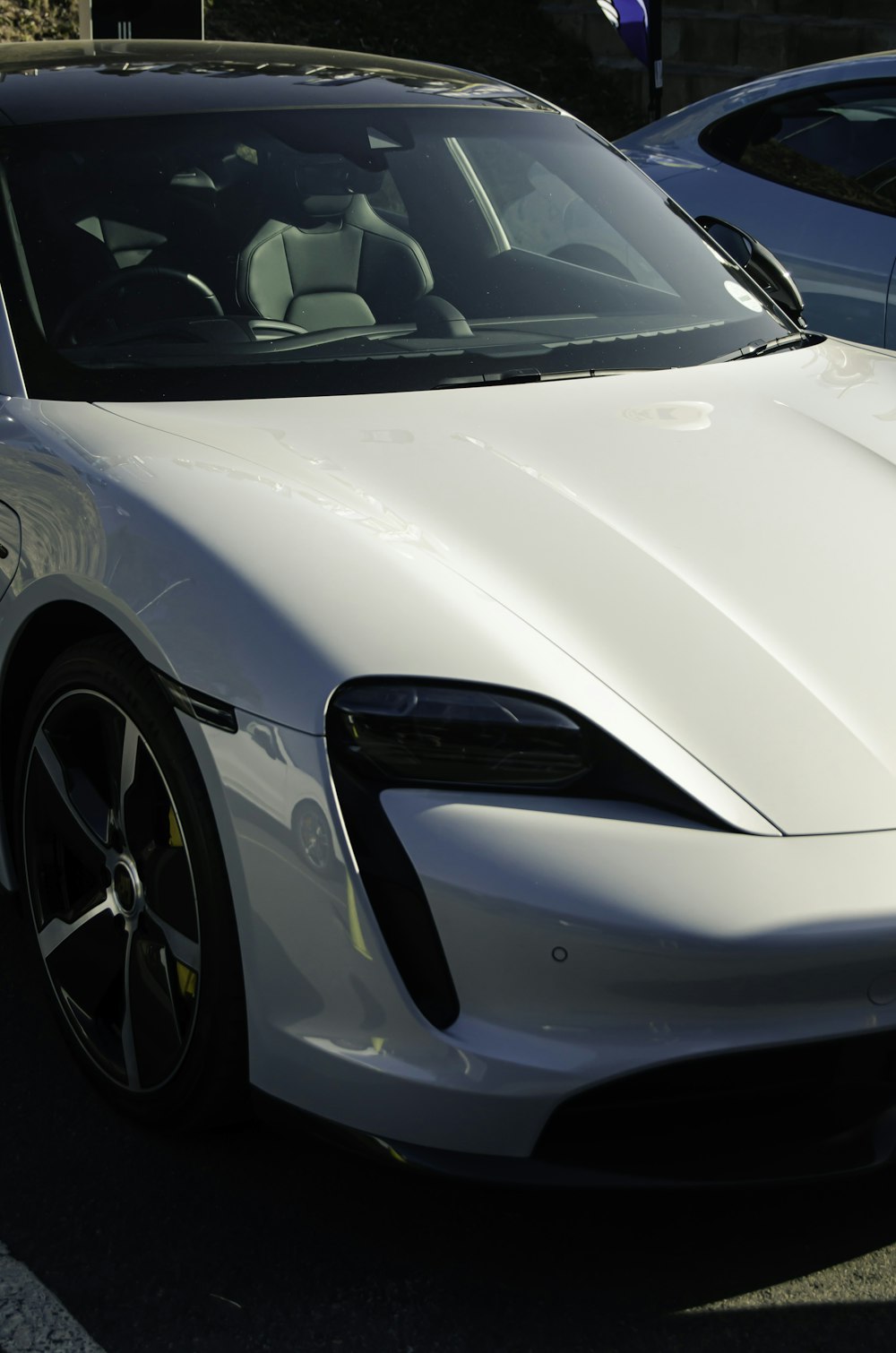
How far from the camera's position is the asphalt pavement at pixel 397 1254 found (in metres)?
2.04

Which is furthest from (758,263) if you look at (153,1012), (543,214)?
(153,1012)

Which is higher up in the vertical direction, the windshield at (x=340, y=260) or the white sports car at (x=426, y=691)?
the windshield at (x=340, y=260)

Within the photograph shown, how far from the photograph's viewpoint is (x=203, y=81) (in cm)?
339

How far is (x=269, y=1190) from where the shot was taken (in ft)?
7.59

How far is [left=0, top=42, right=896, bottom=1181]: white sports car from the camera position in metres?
1.91

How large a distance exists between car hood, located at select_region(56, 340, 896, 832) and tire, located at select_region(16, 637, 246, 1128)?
12.3 inches

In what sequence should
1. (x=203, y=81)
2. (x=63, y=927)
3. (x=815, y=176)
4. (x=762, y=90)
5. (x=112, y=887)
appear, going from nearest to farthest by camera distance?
(x=112, y=887) < (x=63, y=927) < (x=203, y=81) < (x=815, y=176) < (x=762, y=90)

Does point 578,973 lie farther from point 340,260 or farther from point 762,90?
point 762,90

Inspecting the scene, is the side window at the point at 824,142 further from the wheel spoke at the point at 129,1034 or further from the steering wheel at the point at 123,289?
the wheel spoke at the point at 129,1034

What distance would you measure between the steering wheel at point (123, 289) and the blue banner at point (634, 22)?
21.1 ft

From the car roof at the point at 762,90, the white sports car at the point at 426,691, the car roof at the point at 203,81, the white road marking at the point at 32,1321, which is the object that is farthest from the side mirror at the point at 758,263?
the white road marking at the point at 32,1321

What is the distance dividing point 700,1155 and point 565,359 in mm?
1594

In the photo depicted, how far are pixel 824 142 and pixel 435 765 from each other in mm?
4179

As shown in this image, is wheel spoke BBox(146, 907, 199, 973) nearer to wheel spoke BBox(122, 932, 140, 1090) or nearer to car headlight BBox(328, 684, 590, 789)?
wheel spoke BBox(122, 932, 140, 1090)
